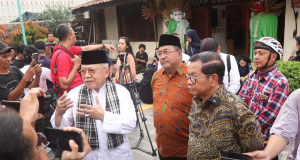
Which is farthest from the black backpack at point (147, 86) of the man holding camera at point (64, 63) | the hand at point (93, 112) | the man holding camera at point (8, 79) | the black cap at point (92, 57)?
the hand at point (93, 112)

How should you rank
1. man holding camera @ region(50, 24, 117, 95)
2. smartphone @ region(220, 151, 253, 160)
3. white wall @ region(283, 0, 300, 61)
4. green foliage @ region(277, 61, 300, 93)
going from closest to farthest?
smartphone @ region(220, 151, 253, 160) → man holding camera @ region(50, 24, 117, 95) → green foliage @ region(277, 61, 300, 93) → white wall @ region(283, 0, 300, 61)

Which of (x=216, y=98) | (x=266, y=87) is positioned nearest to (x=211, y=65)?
(x=216, y=98)

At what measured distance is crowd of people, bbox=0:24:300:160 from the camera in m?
1.59

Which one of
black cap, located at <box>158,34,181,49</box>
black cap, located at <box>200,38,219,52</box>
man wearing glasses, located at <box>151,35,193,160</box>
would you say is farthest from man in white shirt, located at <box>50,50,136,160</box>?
black cap, located at <box>200,38,219,52</box>

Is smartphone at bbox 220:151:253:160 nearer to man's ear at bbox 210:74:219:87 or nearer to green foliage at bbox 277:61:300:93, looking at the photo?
man's ear at bbox 210:74:219:87

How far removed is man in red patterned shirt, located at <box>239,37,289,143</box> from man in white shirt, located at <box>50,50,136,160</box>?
1.26 meters

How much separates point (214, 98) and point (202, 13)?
7.99 meters

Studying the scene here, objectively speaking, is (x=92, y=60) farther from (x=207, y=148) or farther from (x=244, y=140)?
(x=244, y=140)

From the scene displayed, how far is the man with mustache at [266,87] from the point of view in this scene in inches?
85.6

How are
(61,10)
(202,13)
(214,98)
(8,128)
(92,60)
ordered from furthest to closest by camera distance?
(61,10), (202,13), (92,60), (214,98), (8,128)

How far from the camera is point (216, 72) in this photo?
5.77 ft

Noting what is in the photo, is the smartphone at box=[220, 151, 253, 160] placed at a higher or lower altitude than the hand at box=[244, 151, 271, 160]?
higher

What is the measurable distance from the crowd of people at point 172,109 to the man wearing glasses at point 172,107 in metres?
0.01

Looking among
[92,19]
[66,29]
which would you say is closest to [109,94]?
[66,29]
